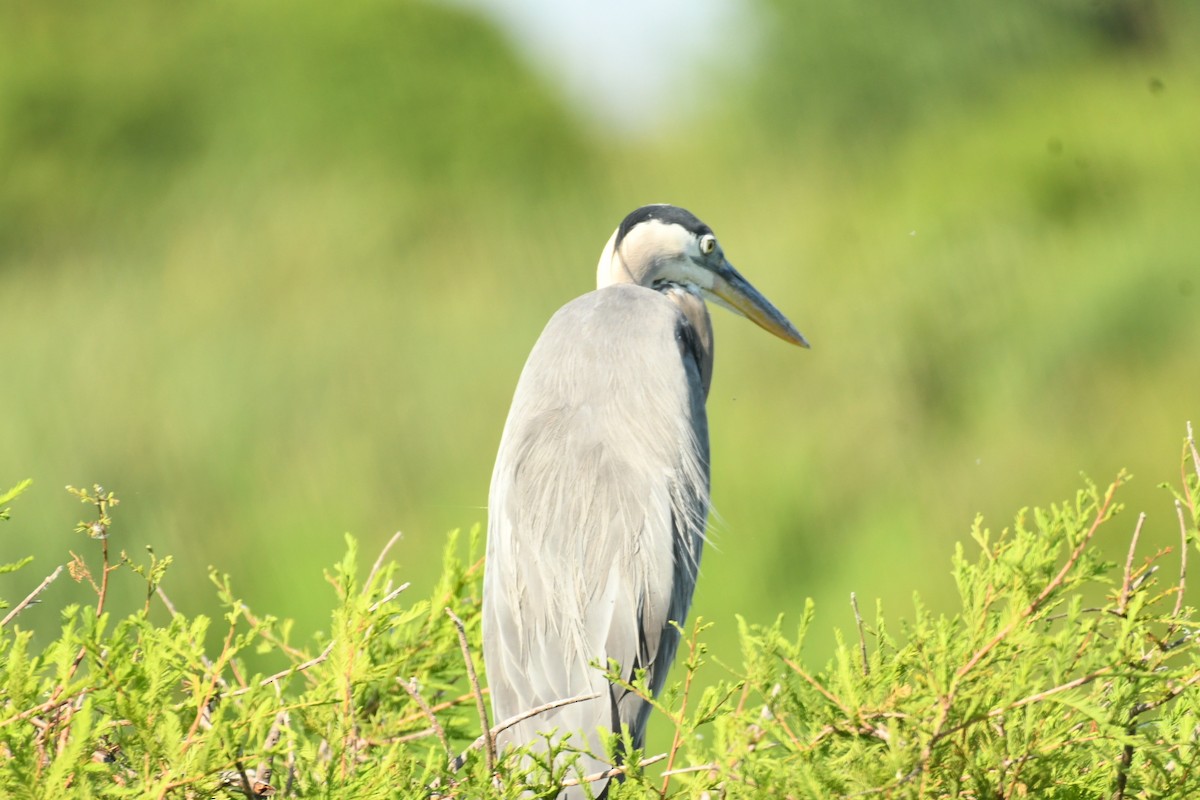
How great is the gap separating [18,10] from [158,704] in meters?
10.8

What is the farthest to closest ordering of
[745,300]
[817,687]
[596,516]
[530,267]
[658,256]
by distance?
[530,267]
[745,300]
[658,256]
[596,516]
[817,687]

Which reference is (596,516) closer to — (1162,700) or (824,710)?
(824,710)

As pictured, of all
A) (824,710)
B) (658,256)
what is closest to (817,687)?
(824,710)

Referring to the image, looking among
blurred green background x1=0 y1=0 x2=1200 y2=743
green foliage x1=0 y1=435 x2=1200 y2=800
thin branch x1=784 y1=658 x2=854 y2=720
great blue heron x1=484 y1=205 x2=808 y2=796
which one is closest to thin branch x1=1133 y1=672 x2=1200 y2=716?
green foliage x1=0 y1=435 x2=1200 y2=800

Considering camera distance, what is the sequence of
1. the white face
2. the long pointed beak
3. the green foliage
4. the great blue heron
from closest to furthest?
the green foliage → the great blue heron → the white face → the long pointed beak

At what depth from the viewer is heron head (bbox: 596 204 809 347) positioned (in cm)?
258

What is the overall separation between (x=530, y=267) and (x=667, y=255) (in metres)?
4.12

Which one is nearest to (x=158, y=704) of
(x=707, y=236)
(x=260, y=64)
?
(x=707, y=236)

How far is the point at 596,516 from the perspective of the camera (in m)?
2.02

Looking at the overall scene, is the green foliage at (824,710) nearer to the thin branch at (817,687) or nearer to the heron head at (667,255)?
the thin branch at (817,687)

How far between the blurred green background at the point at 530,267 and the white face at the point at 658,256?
88 centimetres

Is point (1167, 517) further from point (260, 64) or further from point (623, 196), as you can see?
point (260, 64)

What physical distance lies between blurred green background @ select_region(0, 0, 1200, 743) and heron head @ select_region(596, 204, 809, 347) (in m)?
0.89

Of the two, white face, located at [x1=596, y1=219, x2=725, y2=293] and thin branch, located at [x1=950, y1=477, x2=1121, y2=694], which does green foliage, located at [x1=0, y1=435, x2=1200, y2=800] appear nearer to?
thin branch, located at [x1=950, y1=477, x2=1121, y2=694]
